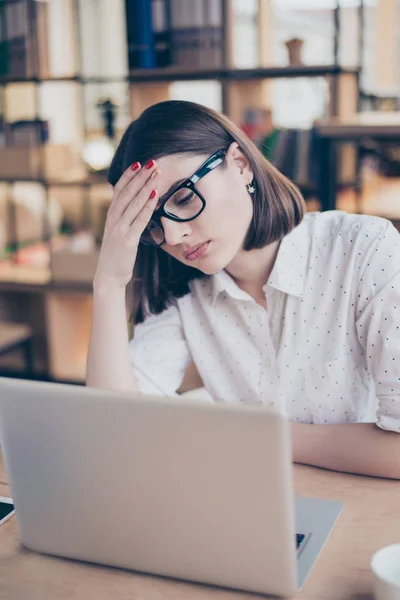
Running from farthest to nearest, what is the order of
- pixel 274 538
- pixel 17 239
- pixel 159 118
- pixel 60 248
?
1. pixel 17 239
2. pixel 60 248
3. pixel 159 118
4. pixel 274 538

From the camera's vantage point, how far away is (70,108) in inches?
146

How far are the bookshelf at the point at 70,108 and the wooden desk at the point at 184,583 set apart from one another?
2.30 meters

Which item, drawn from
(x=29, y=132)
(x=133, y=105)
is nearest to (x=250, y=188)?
(x=133, y=105)

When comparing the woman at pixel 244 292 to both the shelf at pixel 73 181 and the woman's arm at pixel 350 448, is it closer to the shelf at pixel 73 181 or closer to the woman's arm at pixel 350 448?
the woman's arm at pixel 350 448

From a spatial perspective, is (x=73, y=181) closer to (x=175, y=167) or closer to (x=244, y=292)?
(x=244, y=292)

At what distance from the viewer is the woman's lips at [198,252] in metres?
1.32

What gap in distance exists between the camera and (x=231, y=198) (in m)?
1.33

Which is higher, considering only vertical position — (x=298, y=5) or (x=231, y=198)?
(x=298, y=5)

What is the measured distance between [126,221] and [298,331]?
1.24 feet

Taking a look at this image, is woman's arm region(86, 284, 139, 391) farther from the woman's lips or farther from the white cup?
the white cup

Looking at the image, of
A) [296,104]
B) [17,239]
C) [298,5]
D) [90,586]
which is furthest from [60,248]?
[90,586]

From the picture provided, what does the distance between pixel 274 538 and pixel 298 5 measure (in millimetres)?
2855

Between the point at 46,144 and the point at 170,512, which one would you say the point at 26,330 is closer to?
the point at 46,144

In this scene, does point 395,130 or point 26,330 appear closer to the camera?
point 395,130
